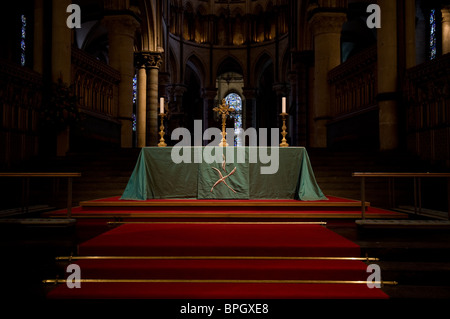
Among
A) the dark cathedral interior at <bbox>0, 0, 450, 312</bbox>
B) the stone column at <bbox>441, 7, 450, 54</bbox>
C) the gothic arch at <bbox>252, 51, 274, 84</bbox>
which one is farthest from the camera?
the gothic arch at <bbox>252, 51, 274, 84</bbox>

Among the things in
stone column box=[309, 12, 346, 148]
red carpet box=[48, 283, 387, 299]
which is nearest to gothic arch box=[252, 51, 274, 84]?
stone column box=[309, 12, 346, 148]

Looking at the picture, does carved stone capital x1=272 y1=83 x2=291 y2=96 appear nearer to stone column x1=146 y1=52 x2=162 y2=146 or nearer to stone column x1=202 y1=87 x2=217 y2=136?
stone column x1=202 y1=87 x2=217 y2=136

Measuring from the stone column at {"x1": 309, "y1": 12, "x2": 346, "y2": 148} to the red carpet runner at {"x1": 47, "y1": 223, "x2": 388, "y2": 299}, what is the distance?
9119mm

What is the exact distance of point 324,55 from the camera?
11523 millimetres

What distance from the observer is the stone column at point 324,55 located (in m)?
11.3

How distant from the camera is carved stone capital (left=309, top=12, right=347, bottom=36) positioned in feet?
36.8

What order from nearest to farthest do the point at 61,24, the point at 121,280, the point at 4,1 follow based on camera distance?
the point at 121,280 < the point at 61,24 < the point at 4,1

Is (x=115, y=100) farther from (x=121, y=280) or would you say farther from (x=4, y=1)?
(x=121, y=280)

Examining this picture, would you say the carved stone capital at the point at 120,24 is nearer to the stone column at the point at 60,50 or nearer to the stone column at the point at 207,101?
the stone column at the point at 60,50

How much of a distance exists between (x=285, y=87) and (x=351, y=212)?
18288mm

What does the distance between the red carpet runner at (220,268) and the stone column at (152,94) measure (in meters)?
11.8

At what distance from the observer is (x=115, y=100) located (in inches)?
461

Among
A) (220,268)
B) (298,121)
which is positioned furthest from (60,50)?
(298,121)
